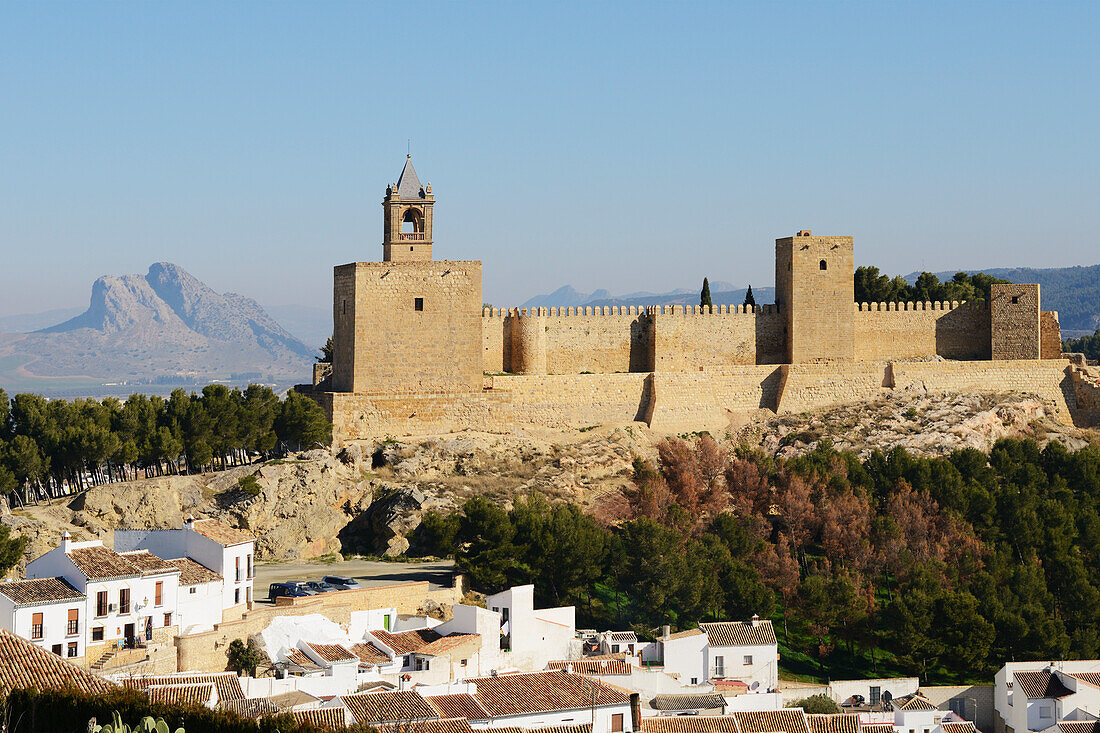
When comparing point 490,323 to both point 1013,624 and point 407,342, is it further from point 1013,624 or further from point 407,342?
point 1013,624

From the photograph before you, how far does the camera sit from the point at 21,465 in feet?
147

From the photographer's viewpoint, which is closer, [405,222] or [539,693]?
[539,693]

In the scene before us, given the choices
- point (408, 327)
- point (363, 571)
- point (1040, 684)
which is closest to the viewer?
point (1040, 684)

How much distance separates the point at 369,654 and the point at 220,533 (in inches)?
219

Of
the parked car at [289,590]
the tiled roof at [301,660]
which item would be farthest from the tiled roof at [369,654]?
the parked car at [289,590]

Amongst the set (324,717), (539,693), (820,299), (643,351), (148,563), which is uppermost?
(820,299)

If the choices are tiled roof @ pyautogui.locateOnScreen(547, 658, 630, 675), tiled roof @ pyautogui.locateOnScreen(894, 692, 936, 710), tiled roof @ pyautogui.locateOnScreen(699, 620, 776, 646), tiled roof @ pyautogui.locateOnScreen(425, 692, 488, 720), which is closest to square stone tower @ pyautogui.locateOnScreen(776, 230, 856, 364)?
tiled roof @ pyautogui.locateOnScreen(699, 620, 776, 646)

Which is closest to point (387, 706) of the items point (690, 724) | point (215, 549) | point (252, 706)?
point (252, 706)

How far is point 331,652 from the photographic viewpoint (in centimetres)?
3447

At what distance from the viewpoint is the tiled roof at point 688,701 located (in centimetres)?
3438

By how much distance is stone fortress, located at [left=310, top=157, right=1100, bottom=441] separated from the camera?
5031 cm

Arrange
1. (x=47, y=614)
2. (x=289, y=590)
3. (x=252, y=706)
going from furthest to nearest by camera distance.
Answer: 1. (x=289, y=590)
2. (x=47, y=614)
3. (x=252, y=706)

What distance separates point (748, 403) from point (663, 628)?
1613cm

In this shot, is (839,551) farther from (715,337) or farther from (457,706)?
(457,706)
